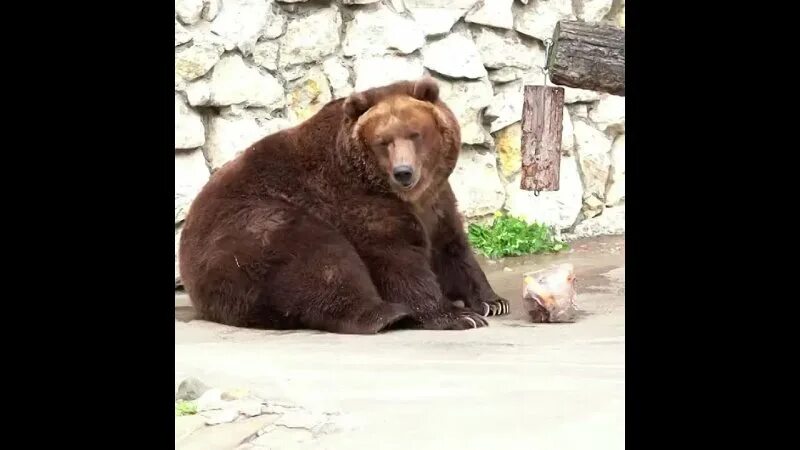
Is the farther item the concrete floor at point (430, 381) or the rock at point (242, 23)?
the rock at point (242, 23)

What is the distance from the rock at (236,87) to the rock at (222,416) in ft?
12.5

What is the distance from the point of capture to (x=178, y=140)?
21.9 ft

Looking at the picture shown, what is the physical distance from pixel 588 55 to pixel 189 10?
109 inches

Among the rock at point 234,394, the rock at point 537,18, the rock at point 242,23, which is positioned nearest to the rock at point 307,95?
the rock at point 242,23

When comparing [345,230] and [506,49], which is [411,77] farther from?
[345,230]

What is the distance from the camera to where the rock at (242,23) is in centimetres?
687

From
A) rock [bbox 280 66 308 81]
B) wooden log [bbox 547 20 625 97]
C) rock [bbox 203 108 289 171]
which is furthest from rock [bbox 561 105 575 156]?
wooden log [bbox 547 20 625 97]

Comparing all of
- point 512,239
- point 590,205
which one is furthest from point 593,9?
point 512,239

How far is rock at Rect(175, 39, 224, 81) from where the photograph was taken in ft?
22.0

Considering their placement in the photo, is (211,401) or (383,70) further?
(383,70)

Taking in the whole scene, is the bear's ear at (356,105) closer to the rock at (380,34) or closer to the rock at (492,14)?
the rock at (380,34)

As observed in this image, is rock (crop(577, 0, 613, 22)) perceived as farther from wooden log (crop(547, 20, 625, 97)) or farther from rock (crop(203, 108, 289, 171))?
wooden log (crop(547, 20, 625, 97))

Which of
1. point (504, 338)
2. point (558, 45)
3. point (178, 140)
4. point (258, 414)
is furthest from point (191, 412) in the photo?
point (178, 140)

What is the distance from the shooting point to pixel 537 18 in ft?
26.0
